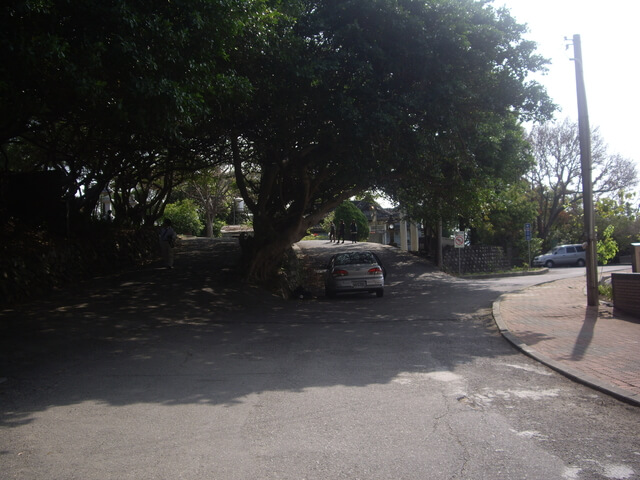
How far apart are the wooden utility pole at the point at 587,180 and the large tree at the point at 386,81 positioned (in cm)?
159

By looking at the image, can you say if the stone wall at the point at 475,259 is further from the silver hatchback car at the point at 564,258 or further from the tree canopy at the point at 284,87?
the tree canopy at the point at 284,87

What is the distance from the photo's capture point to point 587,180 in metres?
12.1

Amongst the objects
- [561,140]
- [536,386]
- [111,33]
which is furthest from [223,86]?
[561,140]

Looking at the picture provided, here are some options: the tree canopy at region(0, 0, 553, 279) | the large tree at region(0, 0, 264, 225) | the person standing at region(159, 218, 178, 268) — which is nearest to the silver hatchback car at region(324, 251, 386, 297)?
the tree canopy at region(0, 0, 553, 279)

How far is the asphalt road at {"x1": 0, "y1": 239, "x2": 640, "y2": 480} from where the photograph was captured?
4.10 metres

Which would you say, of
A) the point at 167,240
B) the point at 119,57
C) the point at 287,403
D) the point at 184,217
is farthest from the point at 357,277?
the point at 184,217

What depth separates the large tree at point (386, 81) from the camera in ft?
39.3

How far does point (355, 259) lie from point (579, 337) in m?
9.18

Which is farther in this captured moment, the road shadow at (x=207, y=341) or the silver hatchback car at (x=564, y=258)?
the silver hatchback car at (x=564, y=258)

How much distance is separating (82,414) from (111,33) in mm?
5611

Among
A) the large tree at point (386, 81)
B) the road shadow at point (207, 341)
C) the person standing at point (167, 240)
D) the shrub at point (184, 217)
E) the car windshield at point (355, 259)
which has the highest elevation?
the large tree at point (386, 81)

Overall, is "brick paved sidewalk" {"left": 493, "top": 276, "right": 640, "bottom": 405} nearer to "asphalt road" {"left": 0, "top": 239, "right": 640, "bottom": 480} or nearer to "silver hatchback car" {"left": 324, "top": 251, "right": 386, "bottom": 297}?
"asphalt road" {"left": 0, "top": 239, "right": 640, "bottom": 480}

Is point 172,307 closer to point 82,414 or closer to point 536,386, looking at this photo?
point 82,414

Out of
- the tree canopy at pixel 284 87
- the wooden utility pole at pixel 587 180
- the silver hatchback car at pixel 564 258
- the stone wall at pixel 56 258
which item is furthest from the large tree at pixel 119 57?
the silver hatchback car at pixel 564 258
